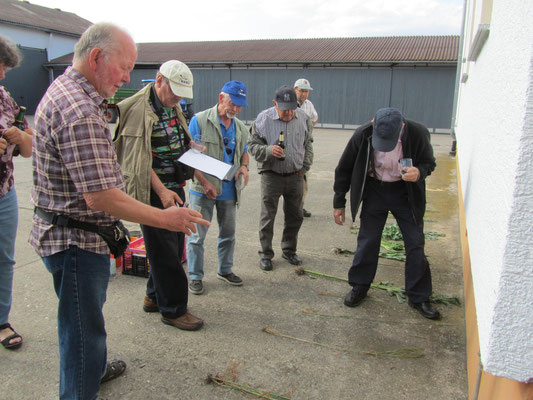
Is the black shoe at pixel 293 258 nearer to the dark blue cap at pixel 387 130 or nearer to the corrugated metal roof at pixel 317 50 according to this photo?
the dark blue cap at pixel 387 130

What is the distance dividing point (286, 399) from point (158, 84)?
2316 millimetres

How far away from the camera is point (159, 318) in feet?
11.0

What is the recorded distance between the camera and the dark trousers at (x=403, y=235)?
11.3ft

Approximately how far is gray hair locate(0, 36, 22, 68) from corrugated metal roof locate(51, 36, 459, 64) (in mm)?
21406

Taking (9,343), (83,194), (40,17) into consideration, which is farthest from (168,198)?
(40,17)

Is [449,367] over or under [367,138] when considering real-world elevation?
under

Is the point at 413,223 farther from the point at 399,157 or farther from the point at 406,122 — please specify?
the point at 406,122

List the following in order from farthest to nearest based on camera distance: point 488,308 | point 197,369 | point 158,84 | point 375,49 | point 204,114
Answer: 1. point 375,49
2. point 204,114
3. point 158,84
4. point 197,369
5. point 488,308

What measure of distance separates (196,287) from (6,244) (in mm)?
1596

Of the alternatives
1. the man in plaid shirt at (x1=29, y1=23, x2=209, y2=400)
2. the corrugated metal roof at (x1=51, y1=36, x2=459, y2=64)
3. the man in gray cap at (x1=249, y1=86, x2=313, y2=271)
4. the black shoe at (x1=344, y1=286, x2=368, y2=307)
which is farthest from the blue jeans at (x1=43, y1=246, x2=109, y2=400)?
the corrugated metal roof at (x1=51, y1=36, x2=459, y2=64)

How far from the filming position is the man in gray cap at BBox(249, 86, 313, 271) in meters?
4.30

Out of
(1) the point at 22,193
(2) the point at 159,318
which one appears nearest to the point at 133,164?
(2) the point at 159,318

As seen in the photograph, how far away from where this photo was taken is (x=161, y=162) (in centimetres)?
306

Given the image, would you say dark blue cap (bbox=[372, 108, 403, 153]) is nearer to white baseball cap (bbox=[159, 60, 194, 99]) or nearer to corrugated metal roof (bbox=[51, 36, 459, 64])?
white baseball cap (bbox=[159, 60, 194, 99])
